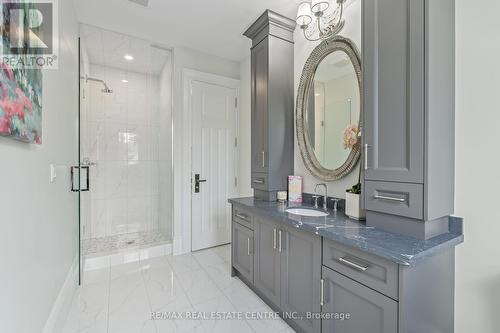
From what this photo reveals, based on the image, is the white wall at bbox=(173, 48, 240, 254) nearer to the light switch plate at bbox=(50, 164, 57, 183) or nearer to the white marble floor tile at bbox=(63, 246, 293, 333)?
the white marble floor tile at bbox=(63, 246, 293, 333)

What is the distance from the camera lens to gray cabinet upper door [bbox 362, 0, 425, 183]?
3.76 ft

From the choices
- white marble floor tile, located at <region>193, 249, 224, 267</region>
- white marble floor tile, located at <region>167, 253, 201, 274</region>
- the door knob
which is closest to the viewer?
white marble floor tile, located at <region>167, 253, 201, 274</region>

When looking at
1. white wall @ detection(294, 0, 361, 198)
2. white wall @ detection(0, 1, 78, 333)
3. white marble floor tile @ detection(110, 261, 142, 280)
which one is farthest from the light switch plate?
white wall @ detection(294, 0, 361, 198)

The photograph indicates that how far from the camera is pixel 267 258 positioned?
1.89 m

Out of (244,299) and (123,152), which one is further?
(123,152)

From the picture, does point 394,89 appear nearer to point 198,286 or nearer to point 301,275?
point 301,275

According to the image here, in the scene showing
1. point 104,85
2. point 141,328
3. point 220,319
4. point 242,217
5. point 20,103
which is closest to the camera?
point 20,103

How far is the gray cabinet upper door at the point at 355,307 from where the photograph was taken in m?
1.05

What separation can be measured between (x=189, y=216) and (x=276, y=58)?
2.23 meters

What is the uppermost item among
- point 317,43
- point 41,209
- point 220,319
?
point 317,43

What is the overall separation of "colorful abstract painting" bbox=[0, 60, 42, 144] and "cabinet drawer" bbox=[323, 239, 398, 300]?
5.17 ft

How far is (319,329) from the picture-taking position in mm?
1392

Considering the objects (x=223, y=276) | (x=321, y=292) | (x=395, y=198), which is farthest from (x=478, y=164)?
(x=223, y=276)

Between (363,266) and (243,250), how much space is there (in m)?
1.31
